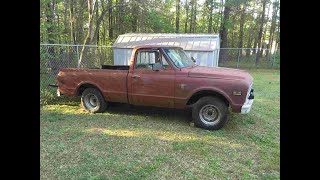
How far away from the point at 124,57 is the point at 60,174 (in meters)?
10.1

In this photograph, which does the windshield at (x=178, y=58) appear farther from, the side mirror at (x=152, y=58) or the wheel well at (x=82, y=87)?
the wheel well at (x=82, y=87)

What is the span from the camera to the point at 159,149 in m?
5.10

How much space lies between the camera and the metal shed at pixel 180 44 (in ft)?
43.0

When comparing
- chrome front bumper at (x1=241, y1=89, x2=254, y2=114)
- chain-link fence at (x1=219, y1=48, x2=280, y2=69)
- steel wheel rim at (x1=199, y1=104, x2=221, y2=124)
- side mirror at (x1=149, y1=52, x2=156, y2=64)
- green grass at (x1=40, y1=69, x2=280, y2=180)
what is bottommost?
green grass at (x1=40, y1=69, x2=280, y2=180)

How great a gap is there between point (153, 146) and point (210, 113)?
69.5 inches

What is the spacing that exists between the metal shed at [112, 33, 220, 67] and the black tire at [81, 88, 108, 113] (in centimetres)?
624

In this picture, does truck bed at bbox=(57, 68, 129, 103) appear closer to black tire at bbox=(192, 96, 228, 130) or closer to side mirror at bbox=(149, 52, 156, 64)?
side mirror at bbox=(149, 52, 156, 64)

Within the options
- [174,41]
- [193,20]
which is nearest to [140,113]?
[174,41]

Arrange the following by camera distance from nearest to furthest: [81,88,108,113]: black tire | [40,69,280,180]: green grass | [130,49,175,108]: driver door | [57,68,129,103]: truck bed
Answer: [40,69,280,180]: green grass, [130,49,175,108]: driver door, [57,68,129,103]: truck bed, [81,88,108,113]: black tire

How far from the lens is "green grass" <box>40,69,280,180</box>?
4.23m

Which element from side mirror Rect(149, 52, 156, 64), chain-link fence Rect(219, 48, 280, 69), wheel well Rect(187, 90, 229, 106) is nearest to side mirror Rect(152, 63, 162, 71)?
side mirror Rect(149, 52, 156, 64)

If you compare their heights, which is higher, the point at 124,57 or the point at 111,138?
the point at 124,57
